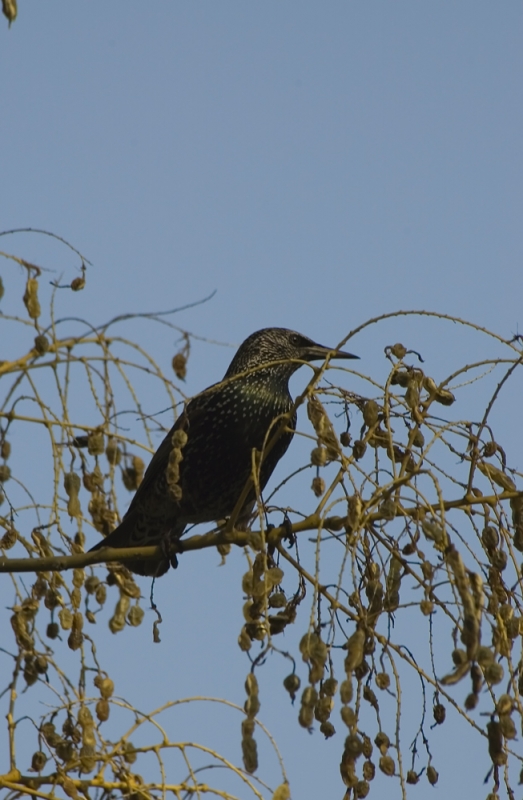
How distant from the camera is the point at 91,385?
282 cm

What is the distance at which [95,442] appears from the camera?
2.88m

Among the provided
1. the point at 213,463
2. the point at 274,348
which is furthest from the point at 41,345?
the point at 274,348

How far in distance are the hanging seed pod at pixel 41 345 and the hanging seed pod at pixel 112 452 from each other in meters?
0.46

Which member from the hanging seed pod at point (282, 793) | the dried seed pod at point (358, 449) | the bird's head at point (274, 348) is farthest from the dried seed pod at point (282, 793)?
the bird's head at point (274, 348)

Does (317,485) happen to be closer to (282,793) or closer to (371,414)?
(371,414)

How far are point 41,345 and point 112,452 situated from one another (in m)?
0.49

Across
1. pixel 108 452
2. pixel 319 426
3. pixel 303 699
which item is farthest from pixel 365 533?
pixel 108 452

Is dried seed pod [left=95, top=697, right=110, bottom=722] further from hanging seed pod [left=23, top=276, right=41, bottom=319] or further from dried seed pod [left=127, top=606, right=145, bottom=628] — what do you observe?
hanging seed pod [left=23, top=276, right=41, bottom=319]

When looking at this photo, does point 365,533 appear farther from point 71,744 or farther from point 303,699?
point 71,744

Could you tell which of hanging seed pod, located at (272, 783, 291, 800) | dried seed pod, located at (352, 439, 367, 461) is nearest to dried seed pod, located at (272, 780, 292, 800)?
hanging seed pod, located at (272, 783, 291, 800)

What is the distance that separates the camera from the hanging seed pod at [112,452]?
298cm

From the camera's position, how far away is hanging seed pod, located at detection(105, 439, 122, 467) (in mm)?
2984

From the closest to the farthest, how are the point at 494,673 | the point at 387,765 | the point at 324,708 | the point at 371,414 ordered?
the point at 494,673 → the point at 324,708 → the point at 387,765 → the point at 371,414

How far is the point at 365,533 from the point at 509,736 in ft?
1.97
